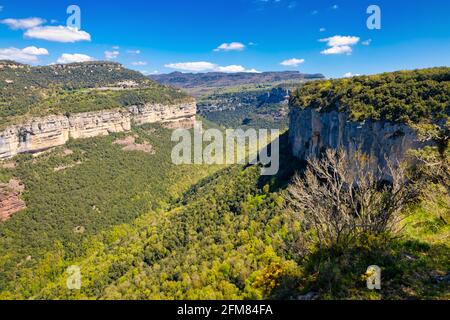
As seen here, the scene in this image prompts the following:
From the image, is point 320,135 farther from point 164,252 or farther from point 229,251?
point 164,252

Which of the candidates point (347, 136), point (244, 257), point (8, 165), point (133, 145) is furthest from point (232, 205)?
point (133, 145)

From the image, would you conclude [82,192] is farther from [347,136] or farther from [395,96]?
[395,96]

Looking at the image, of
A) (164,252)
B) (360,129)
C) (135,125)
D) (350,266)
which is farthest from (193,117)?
(350,266)

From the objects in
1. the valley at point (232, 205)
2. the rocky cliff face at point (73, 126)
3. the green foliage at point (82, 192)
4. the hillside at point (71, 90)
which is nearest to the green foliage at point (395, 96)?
the valley at point (232, 205)

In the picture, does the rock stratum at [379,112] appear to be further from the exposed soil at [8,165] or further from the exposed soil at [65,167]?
the exposed soil at [8,165]

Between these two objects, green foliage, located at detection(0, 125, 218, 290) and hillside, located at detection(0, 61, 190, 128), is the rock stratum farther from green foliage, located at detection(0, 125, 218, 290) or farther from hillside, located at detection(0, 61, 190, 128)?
hillside, located at detection(0, 61, 190, 128)

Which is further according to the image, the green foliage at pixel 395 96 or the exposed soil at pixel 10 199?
the exposed soil at pixel 10 199

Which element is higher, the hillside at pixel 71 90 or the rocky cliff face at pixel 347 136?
the hillside at pixel 71 90
